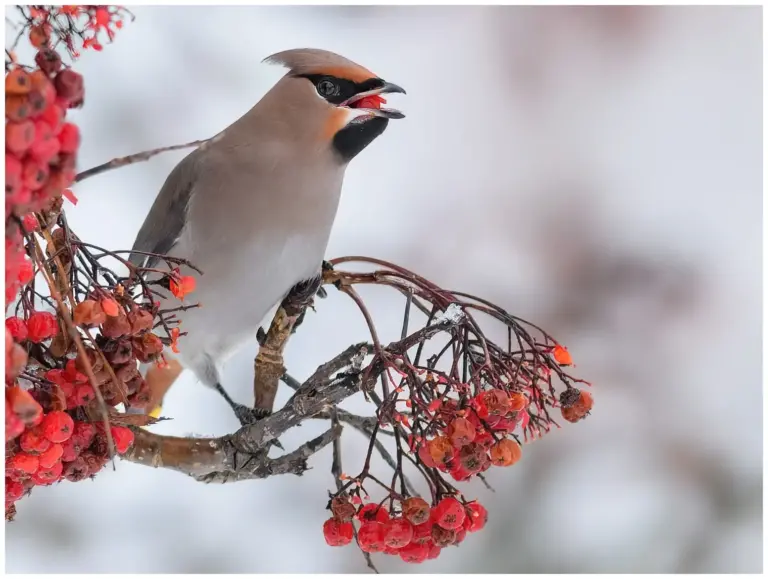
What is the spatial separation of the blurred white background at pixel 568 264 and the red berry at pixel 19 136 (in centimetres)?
127

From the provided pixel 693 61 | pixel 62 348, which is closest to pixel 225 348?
pixel 62 348

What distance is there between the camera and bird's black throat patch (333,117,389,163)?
1230 millimetres

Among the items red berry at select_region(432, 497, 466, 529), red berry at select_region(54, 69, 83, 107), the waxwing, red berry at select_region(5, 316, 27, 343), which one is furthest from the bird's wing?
red berry at select_region(54, 69, 83, 107)

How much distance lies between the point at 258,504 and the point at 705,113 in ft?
4.52

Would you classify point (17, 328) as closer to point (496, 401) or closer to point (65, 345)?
point (65, 345)

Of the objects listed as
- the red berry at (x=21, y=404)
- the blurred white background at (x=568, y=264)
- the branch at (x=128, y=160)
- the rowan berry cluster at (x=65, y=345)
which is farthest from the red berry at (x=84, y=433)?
the blurred white background at (x=568, y=264)

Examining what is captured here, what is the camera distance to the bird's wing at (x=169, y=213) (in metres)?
1.35

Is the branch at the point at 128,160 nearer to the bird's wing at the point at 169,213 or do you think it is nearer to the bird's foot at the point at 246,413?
the bird's foot at the point at 246,413

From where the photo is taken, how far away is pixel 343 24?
167 cm

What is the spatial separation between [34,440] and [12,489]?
0.34ft

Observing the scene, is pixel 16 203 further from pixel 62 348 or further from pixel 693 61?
pixel 693 61

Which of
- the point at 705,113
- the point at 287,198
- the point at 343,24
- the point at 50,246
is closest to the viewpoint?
the point at 50,246

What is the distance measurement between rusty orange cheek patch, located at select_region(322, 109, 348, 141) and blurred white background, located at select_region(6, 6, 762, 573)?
0.53 m

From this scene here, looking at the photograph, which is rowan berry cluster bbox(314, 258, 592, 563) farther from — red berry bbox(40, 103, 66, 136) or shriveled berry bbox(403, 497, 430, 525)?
red berry bbox(40, 103, 66, 136)
